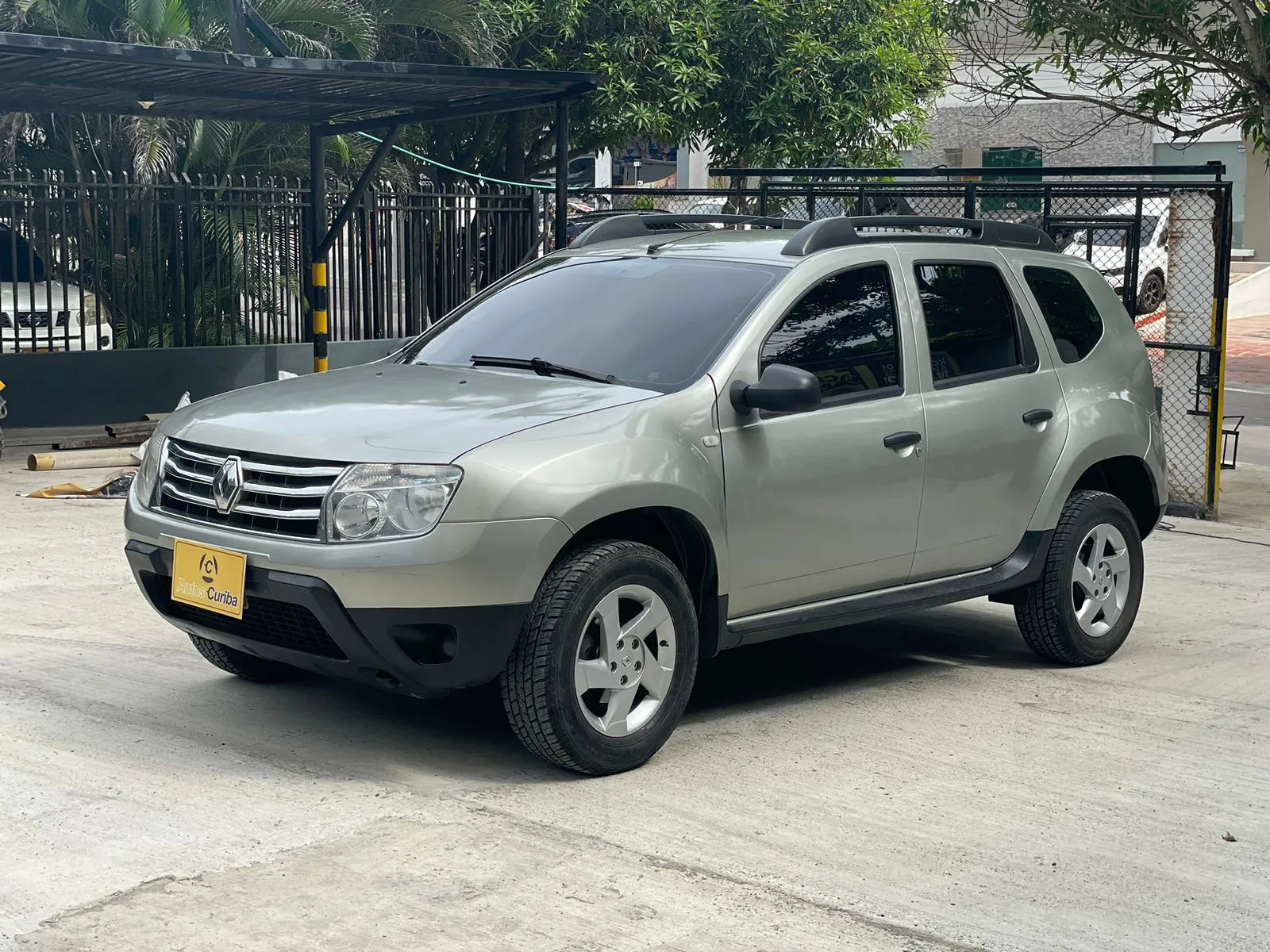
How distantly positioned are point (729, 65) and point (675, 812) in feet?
58.1

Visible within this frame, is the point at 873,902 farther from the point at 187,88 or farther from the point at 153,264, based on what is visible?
the point at 153,264

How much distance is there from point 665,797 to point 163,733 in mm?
1857

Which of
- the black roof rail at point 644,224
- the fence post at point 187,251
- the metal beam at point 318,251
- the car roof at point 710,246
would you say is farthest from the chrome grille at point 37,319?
the car roof at point 710,246

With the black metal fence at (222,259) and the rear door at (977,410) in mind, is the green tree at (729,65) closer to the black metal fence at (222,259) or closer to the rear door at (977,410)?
the black metal fence at (222,259)

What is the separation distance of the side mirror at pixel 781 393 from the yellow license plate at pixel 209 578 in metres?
1.76

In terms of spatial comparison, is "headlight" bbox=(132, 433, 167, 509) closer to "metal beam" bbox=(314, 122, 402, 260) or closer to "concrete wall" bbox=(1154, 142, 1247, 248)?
"metal beam" bbox=(314, 122, 402, 260)

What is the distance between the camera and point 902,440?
6344 mm

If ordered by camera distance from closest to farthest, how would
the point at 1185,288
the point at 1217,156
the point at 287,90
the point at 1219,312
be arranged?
1. the point at 1219,312
2. the point at 1185,288
3. the point at 287,90
4. the point at 1217,156

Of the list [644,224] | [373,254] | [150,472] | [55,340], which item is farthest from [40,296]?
[150,472]

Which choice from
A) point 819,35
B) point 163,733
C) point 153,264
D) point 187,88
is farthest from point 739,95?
point 163,733

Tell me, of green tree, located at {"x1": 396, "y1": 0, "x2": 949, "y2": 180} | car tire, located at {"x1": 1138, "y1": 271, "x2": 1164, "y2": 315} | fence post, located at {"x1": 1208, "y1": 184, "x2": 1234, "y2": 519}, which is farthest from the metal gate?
car tire, located at {"x1": 1138, "y1": 271, "x2": 1164, "y2": 315}

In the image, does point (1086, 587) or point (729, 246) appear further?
point (1086, 587)

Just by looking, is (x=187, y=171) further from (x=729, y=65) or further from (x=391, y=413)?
(x=391, y=413)

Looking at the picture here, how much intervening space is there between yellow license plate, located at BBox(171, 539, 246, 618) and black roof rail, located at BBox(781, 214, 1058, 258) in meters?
2.35
